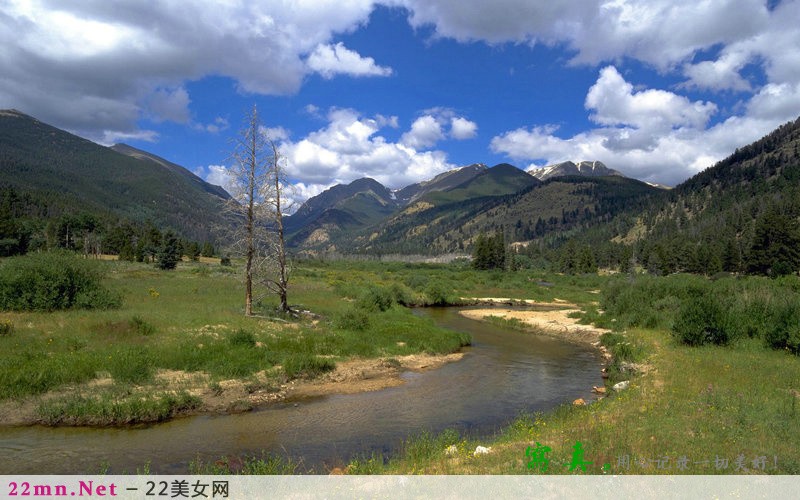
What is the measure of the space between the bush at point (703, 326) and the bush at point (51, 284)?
3650cm

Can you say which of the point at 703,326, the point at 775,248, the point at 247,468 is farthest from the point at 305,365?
the point at 775,248

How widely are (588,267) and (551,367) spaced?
130189mm

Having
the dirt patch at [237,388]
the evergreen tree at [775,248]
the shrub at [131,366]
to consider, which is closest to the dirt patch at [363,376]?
the dirt patch at [237,388]

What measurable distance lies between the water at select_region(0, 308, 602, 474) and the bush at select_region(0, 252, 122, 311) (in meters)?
14.8

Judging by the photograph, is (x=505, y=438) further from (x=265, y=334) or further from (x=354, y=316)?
(x=354, y=316)

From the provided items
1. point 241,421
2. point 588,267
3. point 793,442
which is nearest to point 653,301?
point 793,442

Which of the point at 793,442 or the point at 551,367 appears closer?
the point at 793,442

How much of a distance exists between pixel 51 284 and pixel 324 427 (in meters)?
21.6

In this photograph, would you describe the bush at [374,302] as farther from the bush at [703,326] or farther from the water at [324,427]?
the bush at [703,326]

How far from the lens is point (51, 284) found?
1076 inches

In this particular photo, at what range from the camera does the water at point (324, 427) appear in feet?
43.3

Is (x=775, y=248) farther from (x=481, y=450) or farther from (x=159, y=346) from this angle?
(x=159, y=346)

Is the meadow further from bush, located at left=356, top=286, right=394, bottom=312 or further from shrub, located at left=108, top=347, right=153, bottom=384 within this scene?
bush, located at left=356, top=286, right=394, bottom=312

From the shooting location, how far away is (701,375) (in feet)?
64.1
